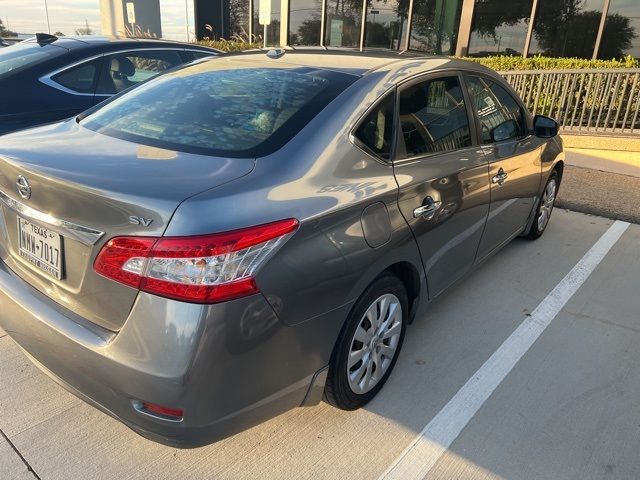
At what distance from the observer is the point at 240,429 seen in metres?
1.89

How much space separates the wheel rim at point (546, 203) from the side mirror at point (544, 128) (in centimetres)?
63

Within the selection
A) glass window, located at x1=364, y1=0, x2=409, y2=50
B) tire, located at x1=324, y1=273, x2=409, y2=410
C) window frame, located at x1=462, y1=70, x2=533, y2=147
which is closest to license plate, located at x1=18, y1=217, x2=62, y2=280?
tire, located at x1=324, y1=273, x2=409, y2=410

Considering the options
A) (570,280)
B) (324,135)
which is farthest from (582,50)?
Result: (324,135)

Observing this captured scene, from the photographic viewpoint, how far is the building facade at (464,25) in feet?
31.7

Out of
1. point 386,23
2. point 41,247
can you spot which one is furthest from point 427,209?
point 386,23

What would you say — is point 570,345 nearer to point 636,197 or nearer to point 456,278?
point 456,278

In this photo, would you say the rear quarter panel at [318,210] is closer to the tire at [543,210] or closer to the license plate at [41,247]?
the license plate at [41,247]

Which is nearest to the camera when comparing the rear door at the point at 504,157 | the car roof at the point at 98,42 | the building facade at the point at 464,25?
the rear door at the point at 504,157

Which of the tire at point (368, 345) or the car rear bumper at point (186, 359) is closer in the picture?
the car rear bumper at point (186, 359)

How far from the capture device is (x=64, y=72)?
4.59m

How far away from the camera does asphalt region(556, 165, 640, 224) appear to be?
5.50 meters

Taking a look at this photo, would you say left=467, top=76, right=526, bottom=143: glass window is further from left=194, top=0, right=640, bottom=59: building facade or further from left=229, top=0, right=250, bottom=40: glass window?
left=229, top=0, right=250, bottom=40: glass window

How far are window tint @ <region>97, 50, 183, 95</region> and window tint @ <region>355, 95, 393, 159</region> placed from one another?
2.99 m

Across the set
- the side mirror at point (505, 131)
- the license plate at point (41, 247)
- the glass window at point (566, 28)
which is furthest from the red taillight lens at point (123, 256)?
the glass window at point (566, 28)
